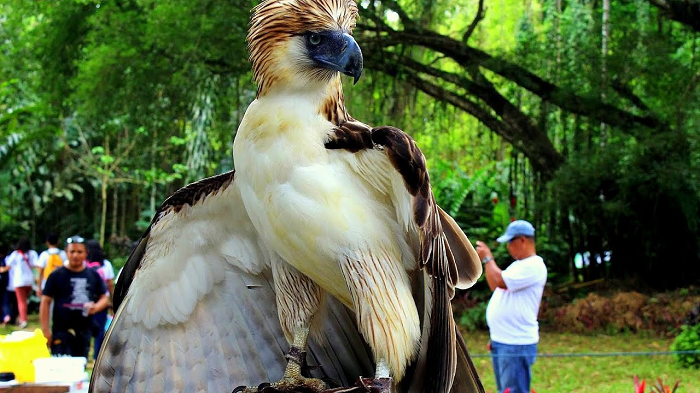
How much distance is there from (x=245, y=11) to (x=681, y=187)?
622cm

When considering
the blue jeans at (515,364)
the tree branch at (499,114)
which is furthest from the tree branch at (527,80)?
the blue jeans at (515,364)

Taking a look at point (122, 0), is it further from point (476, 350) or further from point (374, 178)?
point (374, 178)

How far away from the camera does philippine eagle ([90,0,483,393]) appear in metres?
2.62

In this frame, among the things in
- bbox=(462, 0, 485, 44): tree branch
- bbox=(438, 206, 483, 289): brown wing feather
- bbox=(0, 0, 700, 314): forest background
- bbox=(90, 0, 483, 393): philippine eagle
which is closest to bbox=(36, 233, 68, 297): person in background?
bbox=(0, 0, 700, 314): forest background

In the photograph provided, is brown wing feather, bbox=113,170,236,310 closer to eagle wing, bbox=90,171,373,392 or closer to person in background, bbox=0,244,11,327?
eagle wing, bbox=90,171,373,392

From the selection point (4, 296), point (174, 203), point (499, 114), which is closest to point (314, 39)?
point (174, 203)

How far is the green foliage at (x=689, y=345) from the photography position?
8953 millimetres

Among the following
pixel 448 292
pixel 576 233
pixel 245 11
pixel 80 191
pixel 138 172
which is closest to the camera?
pixel 448 292

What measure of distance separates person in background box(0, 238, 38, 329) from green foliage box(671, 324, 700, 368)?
9.96 m

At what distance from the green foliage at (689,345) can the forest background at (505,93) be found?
83.3 inches

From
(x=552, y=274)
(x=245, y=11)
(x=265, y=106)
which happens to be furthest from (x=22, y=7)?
(x=552, y=274)

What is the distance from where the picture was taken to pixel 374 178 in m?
2.72

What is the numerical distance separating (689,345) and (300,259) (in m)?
7.55

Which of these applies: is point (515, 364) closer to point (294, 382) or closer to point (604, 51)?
point (294, 382)
